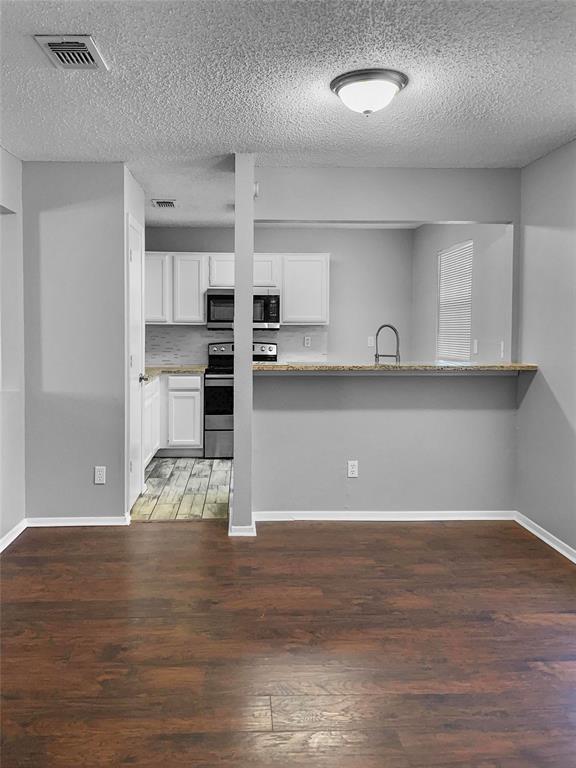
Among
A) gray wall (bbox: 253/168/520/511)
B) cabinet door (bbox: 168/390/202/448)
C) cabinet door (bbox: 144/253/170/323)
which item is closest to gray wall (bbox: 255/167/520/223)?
gray wall (bbox: 253/168/520/511)

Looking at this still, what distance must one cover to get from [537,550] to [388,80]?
276 centimetres

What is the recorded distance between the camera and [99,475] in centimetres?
445

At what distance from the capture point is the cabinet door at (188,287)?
6820 mm

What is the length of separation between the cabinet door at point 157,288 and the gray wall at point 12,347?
2532 millimetres

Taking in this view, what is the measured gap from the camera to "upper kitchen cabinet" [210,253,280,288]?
6703 millimetres

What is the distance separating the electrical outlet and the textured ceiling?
1.98 meters

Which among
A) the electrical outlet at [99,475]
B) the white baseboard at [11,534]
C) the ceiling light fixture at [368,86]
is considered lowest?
the white baseboard at [11,534]

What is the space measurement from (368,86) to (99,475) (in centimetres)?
290

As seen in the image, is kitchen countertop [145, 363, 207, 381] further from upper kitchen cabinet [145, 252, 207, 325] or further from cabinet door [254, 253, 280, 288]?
cabinet door [254, 253, 280, 288]

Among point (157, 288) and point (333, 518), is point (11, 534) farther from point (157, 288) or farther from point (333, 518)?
point (157, 288)

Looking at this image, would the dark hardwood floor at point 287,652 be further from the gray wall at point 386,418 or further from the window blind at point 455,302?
the window blind at point 455,302

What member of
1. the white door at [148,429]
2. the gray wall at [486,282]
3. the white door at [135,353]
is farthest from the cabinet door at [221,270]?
the gray wall at [486,282]

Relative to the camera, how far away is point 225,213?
616cm

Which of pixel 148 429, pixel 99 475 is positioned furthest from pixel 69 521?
pixel 148 429
